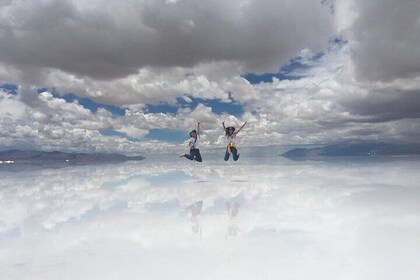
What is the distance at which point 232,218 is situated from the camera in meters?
11.2

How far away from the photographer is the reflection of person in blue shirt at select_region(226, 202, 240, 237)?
933 centimetres

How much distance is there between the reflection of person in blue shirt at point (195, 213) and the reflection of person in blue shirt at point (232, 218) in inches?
36.1

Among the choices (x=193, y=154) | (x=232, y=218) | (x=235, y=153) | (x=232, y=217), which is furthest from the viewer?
(x=193, y=154)

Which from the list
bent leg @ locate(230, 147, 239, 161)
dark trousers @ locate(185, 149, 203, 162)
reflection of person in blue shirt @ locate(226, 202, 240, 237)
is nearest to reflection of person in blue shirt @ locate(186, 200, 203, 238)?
reflection of person in blue shirt @ locate(226, 202, 240, 237)

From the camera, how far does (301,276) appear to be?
593cm

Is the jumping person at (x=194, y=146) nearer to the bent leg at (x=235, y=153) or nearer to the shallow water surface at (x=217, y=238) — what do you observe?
the bent leg at (x=235, y=153)

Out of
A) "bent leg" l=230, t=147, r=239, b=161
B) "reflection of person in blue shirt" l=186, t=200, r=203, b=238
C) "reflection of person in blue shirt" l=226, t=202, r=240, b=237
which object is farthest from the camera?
"bent leg" l=230, t=147, r=239, b=161

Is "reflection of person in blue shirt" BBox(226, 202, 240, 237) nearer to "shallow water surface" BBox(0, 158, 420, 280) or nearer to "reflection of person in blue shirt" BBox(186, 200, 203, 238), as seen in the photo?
"shallow water surface" BBox(0, 158, 420, 280)

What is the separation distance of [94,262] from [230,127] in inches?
804

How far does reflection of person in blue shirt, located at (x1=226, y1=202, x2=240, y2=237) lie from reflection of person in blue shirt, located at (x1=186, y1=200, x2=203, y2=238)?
3.01 ft

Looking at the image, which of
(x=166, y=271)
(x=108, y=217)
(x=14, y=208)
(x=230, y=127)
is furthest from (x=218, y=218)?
(x=230, y=127)

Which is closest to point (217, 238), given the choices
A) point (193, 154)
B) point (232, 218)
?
point (232, 218)

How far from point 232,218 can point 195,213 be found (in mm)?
1768

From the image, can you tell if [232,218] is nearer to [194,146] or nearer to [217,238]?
[217,238]
